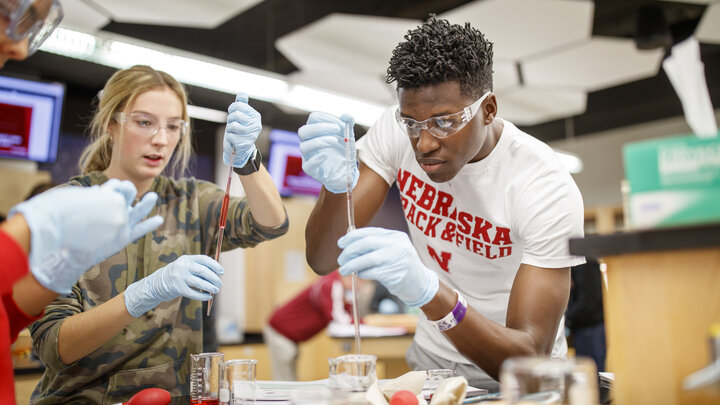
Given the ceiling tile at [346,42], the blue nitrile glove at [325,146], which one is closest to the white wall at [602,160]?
the ceiling tile at [346,42]

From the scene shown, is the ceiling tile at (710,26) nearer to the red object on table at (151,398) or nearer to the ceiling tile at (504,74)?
the ceiling tile at (504,74)

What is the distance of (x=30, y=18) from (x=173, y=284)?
647 millimetres

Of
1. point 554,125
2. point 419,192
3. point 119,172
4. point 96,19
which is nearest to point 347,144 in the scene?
point 419,192

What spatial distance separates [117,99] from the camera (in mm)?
1769

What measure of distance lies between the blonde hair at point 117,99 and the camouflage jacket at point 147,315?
0.56 ft

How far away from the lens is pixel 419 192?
6.02ft

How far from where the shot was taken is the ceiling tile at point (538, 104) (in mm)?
6277

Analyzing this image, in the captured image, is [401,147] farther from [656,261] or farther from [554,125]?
[554,125]

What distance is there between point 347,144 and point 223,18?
336 centimetres

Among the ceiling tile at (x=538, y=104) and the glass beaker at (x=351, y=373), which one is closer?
the glass beaker at (x=351, y=373)

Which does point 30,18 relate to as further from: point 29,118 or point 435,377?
point 29,118

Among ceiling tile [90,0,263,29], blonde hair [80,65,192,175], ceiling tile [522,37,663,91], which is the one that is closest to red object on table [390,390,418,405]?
blonde hair [80,65,192,175]

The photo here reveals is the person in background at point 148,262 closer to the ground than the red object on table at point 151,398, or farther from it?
farther from it

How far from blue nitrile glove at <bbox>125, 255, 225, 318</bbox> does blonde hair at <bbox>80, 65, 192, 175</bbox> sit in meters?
0.62
